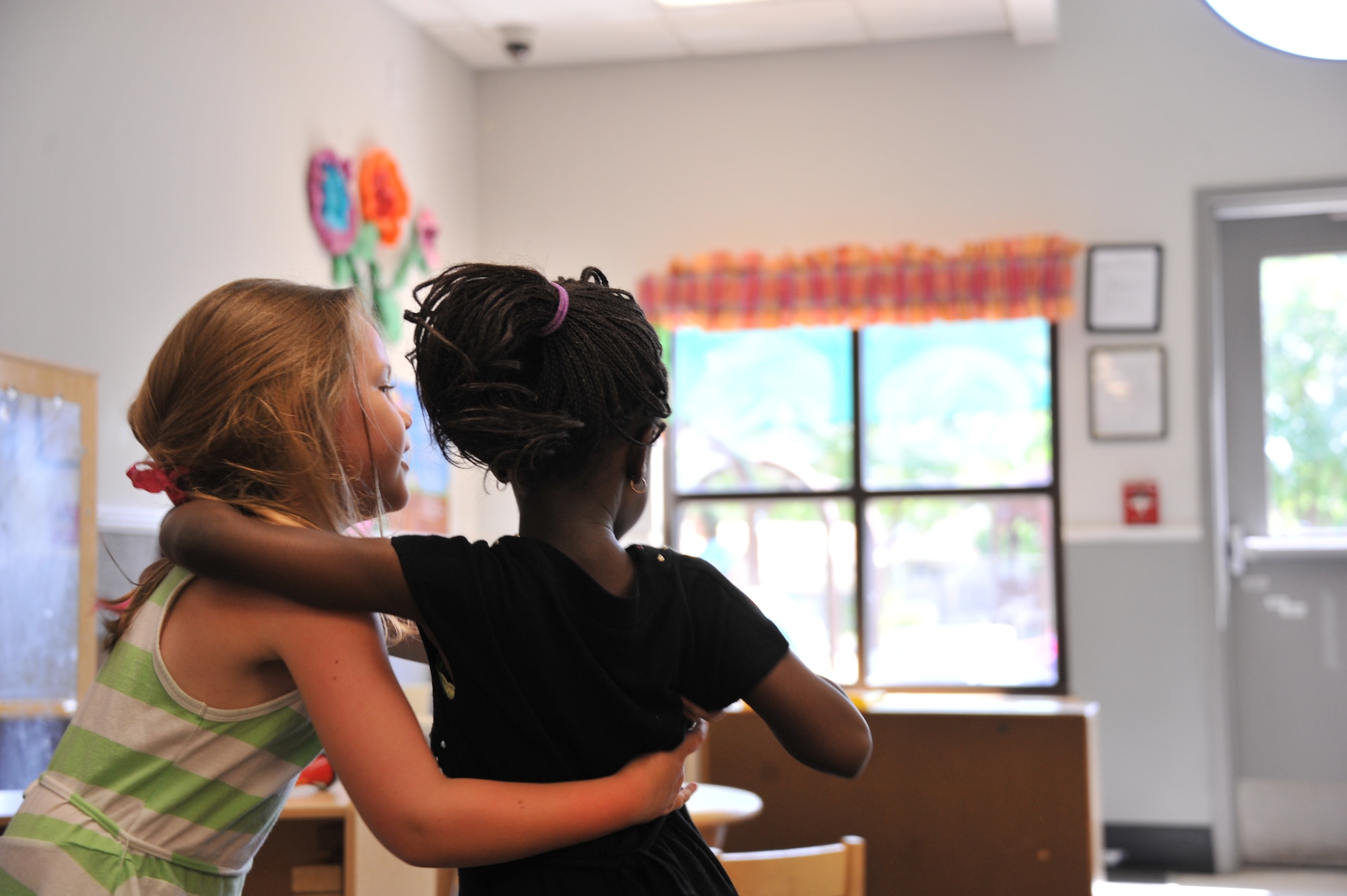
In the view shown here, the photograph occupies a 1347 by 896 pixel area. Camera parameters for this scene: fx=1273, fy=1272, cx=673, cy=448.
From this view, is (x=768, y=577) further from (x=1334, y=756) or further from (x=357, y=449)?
(x=357, y=449)

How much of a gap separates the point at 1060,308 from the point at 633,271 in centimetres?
154

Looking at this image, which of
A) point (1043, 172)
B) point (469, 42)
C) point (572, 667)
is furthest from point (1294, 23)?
point (469, 42)

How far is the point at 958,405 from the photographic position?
4.47m

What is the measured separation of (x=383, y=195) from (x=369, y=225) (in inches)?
4.1

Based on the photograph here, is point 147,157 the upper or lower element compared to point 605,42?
lower

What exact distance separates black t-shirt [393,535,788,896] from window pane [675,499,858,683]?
3.65 m

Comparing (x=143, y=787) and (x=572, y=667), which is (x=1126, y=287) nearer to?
(x=572, y=667)

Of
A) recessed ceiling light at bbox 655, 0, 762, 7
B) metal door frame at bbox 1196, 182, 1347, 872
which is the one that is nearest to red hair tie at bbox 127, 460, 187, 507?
recessed ceiling light at bbox 655, 0, 762, 7

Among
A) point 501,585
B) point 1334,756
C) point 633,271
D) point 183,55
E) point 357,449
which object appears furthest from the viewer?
point 633,271

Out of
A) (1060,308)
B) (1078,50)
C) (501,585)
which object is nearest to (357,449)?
(501,585)

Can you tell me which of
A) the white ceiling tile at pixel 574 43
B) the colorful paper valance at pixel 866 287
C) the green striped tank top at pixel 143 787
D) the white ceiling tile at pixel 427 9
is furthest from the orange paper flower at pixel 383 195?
the green striped tank top at pixel 143 787

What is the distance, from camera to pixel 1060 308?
4.30 meters

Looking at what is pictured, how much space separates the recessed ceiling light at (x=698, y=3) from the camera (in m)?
4.19

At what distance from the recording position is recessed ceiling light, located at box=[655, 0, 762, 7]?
4188 millimetres
